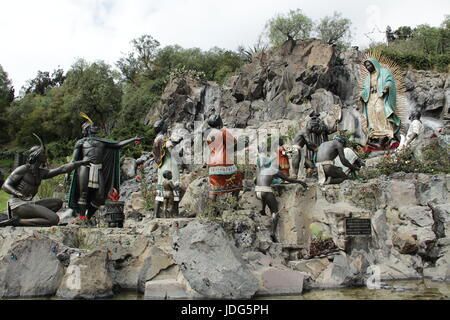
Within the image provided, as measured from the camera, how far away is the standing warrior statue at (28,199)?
7609mm

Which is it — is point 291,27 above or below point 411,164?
above

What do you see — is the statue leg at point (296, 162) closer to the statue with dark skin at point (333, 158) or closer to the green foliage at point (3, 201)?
the statue with dark skin at point (333, 158)

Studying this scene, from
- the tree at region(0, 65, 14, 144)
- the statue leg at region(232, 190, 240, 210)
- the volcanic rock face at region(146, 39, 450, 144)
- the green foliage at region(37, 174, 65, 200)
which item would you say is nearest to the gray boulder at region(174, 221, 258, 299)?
the statue leg at region(232, 190, 240, 210)

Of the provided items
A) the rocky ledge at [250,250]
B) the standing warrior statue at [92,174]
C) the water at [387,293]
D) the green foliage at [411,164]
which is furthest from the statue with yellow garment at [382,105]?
the standing warrior statue at [92,174]

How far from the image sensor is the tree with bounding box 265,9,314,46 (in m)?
38.7

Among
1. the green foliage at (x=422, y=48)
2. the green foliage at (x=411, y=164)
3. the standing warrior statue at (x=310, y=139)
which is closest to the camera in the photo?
the green foliage at (x=411, y=164)

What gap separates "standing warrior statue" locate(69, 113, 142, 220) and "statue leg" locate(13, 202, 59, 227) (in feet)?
4.90

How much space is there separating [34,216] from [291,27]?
35.0 m

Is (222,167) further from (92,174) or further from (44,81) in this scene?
(44,81)

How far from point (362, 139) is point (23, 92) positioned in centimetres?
4882

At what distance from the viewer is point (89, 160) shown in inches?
362

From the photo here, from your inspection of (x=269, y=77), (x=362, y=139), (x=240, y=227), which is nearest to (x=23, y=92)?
(x=269, y=77)

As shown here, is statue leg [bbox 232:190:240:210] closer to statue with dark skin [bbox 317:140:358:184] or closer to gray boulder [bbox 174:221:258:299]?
gray boulder [bbox 174:221:258:299]

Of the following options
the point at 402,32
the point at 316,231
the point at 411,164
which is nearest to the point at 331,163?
the point at 316,231
